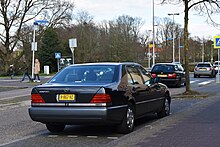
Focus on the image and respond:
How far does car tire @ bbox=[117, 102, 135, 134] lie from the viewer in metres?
8.76

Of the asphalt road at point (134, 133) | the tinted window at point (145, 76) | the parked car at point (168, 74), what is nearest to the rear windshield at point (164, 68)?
Result: the parked car at point (168, 74)

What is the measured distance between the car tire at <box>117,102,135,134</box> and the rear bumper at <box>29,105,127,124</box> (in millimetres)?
204

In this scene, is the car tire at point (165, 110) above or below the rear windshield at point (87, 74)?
below

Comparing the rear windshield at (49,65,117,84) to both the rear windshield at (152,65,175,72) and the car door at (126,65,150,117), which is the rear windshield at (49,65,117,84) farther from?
the rear windshield at (152,65,175,72)

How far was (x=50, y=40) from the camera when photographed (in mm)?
63906

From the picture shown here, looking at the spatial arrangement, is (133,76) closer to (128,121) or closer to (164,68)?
(128,121)

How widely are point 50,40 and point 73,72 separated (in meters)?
55.3

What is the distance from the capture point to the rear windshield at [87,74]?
29.4 ft

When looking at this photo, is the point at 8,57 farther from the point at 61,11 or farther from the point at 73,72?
the point at 73,72

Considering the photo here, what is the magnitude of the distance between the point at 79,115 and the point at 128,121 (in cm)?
127

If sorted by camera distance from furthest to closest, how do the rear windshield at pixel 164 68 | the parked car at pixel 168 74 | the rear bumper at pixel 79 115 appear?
the rear windshield at pixel 164 68, the parked car at pixel 168 74, the rear bumper at pixel 79 115

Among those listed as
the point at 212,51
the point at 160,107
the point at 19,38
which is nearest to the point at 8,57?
the point at 19,38

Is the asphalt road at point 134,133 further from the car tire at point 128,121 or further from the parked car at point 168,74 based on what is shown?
the parked car at point 168,74

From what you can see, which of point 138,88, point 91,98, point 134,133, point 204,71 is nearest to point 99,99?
point 91,98
